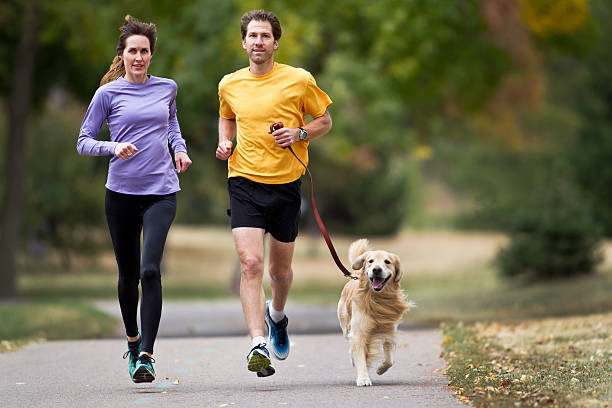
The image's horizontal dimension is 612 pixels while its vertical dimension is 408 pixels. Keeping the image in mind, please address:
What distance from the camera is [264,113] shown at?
23.4 feet

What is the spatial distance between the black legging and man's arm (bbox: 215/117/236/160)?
1.52 feet

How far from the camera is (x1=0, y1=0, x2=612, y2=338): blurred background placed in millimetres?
19172

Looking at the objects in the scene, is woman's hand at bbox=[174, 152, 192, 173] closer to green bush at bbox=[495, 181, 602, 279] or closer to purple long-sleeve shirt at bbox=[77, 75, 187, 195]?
purple long-sleeve shirt at bbox=[77, 75, 187, 195]

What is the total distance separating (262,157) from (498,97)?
76.4 feet

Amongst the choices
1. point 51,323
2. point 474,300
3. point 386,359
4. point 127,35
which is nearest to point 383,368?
point 386,359

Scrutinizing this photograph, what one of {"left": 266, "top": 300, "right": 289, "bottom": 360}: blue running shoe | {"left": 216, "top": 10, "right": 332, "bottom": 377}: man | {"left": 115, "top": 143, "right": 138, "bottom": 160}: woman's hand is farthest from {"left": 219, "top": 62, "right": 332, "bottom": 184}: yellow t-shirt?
{"left": 266, "top": 300, "right": 289, "bottom": 360}: blue running shoe

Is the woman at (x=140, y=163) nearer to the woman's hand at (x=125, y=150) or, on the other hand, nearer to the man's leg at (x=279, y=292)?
the woman's hand at (x=125, y=150)

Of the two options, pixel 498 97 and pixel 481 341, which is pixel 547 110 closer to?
pixel 498 97

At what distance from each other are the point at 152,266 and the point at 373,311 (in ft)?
5.24

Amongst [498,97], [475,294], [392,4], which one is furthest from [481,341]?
[498,97]

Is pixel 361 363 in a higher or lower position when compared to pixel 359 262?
lower

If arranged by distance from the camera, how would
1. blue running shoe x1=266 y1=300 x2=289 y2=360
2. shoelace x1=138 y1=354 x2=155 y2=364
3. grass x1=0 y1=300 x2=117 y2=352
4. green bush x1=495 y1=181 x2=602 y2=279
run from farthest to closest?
green bush x1=495 y1=181 x2=602 y2=279, grass x1=0 y1=300 x2=117 y2=352, blue running shoe x1=266 y1=300 x2=289 y2=360, shoelace x1=138 y1=354 x2=155 y2=364

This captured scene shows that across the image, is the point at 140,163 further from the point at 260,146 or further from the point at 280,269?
the point at 280,269

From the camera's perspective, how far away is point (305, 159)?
293 inches
